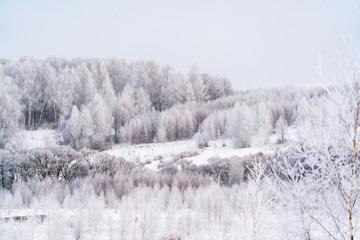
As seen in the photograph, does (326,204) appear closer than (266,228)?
Yes

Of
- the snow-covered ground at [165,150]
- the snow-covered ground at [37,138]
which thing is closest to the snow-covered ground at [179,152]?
the snow-covered ground at [165,150]

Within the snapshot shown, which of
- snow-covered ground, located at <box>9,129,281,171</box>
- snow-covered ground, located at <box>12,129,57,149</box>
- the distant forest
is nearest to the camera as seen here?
snow-covered ground, located at <box>12,129,57,149</box>

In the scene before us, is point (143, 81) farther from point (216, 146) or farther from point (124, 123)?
point (216, 146)

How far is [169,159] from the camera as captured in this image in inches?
1151

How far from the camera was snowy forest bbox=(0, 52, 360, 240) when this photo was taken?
3.23 m

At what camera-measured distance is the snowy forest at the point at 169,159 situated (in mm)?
3232

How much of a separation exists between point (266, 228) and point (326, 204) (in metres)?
2.58

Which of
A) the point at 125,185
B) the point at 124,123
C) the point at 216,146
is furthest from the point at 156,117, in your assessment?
the point at 125,185

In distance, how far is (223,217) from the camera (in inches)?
337

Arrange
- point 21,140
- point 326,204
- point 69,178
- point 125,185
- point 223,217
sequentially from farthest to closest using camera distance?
point 21,140 < point 69,178 < point 125,185 < point 223,217 < point 326,204

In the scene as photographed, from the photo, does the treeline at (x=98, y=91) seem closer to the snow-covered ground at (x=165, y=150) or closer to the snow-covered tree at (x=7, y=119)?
the snow-covered tree at (x=7, y=119)

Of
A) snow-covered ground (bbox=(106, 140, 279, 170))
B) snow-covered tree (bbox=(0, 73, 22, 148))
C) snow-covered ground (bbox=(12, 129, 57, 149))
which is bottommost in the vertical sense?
snow-covered ground (bbox=(106, 140, 279, 170))

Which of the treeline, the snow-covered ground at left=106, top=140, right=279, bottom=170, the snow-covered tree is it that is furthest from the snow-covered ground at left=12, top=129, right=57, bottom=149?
the snow-covered ground at left=106, top=140, right=279, bottom=170

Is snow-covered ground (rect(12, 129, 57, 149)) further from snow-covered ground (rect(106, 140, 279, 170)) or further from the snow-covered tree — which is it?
snow-covered ground (rect(106, 140, 279, 170))
